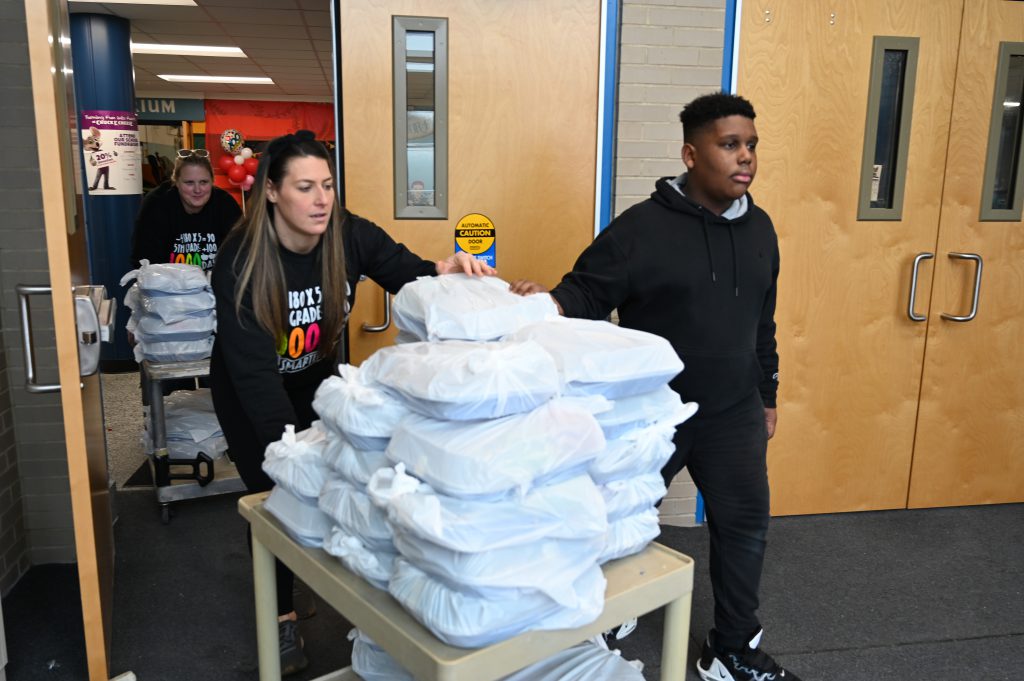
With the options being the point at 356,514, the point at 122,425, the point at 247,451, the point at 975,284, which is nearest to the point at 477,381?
the point at 356,514

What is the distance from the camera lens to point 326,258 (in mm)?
2305

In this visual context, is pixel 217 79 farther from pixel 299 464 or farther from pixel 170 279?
pixel 299 464

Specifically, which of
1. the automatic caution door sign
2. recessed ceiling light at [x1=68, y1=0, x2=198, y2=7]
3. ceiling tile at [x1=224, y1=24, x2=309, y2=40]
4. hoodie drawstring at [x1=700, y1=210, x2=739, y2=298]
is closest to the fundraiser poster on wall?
recessed ceiling light at [x1=68, y1=0, x2=198, y2=7]

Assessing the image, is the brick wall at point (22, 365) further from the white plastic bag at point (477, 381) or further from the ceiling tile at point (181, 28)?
the ceiling tile at point (181, 28)

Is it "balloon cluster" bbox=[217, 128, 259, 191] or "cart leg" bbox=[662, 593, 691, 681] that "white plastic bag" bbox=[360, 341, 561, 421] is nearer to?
"cart leg" bbox=[662, 593, 691, 681]

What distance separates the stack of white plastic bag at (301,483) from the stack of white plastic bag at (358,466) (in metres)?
0.08

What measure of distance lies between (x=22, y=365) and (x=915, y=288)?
3802mm

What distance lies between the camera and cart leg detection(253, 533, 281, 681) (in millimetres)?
1790

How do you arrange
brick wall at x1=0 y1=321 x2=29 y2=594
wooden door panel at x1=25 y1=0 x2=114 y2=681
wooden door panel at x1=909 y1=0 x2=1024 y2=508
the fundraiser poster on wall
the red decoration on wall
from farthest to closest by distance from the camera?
the red decoration on wall < the fundraiser poster on wall < wooden door panel at x1=909 y1=0 x2=1024 y2=508 < brick wall at x1=0 y1=321 x2=29 y2=594 < wooden door panel at x1=25 y1=0 x2=114 y2=681

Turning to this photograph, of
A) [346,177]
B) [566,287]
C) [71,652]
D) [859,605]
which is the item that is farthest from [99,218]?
[859,605]

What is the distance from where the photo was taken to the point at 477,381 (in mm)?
1229

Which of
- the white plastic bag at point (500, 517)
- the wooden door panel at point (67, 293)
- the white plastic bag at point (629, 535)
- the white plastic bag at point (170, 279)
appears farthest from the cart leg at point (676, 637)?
the white plastic bag at point (170, 279)

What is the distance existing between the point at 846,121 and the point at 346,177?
2153 millimetres

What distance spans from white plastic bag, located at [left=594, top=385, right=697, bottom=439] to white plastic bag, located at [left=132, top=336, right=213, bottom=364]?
2633 millimetres
